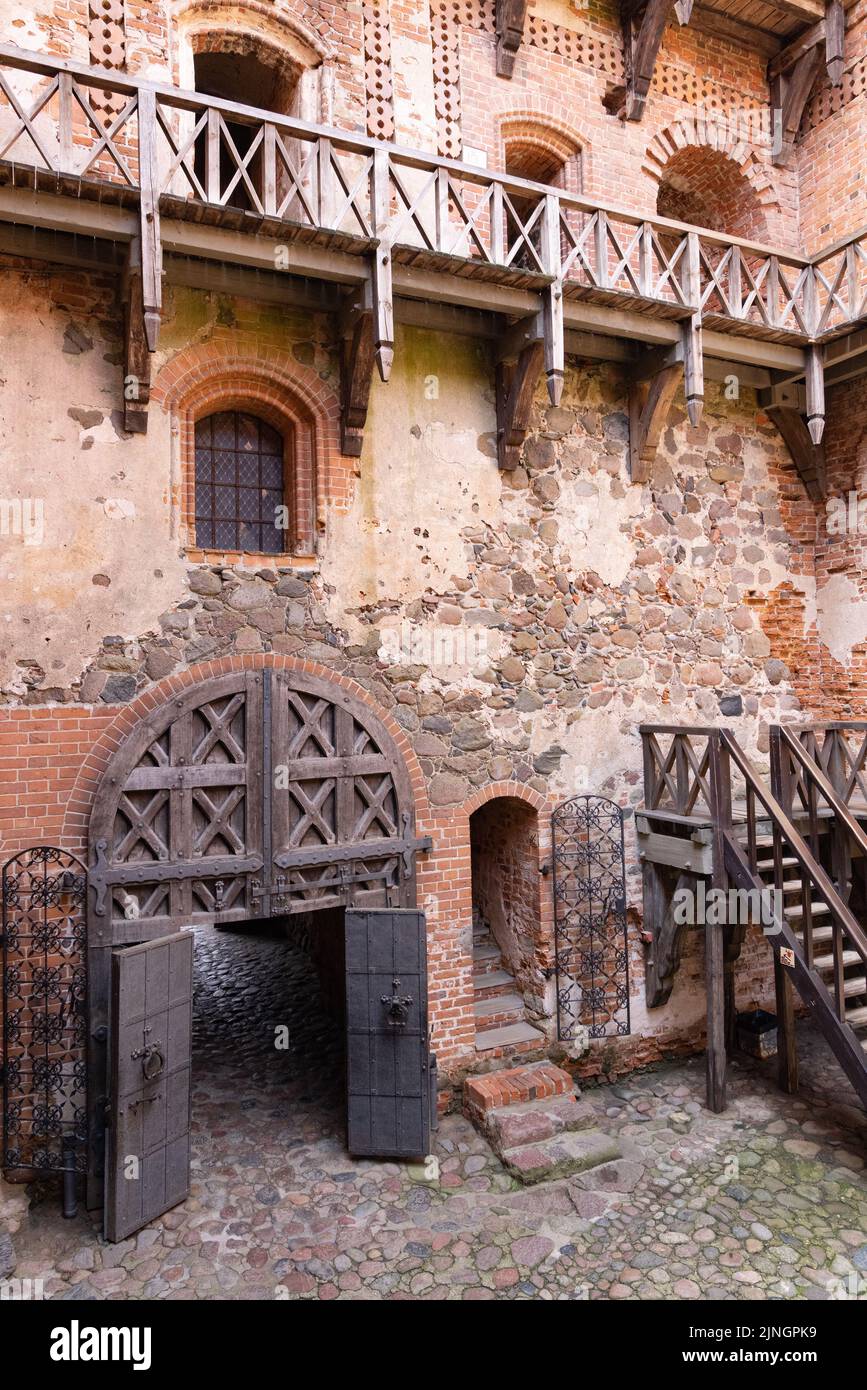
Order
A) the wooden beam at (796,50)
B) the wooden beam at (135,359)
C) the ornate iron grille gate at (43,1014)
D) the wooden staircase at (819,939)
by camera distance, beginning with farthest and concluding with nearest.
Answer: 1. the wooden beam at (796,50)
2. the wooden staircase at (819,939)
3. the wooden beam at (135,359)
4. the ornate iron grille gate at (43,1014)

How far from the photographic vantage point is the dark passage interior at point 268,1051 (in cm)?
648

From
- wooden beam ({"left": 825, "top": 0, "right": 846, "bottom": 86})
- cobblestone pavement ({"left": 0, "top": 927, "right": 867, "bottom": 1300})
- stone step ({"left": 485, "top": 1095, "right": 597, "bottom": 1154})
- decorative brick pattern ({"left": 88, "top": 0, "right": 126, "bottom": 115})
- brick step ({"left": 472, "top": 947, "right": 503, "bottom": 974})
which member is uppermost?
wooden beam ({"left": 825, "top": 0, "right": 846, "bottom": 86})

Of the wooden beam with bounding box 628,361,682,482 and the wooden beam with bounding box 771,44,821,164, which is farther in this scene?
the wooden beam with bounding box 771,44,821,164

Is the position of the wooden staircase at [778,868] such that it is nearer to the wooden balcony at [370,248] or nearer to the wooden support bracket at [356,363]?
the wooden balcony at [370,248]

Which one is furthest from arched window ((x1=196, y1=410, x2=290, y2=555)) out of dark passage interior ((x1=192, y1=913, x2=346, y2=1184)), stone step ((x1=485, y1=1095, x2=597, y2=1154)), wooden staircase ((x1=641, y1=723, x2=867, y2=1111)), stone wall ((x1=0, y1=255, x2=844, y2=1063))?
stone step ((x1=485, y1=1095, x2=597, y2=1154))

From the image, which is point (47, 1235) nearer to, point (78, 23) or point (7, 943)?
point (7, 943)

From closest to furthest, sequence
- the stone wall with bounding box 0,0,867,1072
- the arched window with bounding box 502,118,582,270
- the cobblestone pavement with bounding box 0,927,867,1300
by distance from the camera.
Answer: the cobblestone pavement with bounding box 0,927,867,1300, the stone wall with bounding box 0,0,867,1072, the arched window with bounding box 502,118,582,270

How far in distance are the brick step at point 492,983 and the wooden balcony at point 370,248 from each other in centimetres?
495

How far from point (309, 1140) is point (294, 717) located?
10.9 ft

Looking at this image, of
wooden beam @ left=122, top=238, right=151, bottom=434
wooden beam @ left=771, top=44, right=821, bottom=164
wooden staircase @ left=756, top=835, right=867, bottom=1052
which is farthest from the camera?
wooden beam @ left=771, top=44, right=821, bottom=164

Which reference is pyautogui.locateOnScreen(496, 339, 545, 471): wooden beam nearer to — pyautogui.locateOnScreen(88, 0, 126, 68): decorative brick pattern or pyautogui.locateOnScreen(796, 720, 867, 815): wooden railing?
pyautogui.locateOnScreen(796, 720, 867, 815): wooden railing

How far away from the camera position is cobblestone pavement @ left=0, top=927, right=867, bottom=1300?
5.05 meters

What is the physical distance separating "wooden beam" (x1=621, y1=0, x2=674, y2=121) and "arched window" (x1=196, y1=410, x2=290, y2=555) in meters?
5.27

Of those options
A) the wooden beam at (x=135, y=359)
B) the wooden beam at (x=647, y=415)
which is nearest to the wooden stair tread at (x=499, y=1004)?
the wooden beam at (x=647, y=415)
